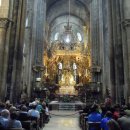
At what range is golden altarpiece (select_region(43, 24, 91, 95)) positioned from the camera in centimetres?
3766

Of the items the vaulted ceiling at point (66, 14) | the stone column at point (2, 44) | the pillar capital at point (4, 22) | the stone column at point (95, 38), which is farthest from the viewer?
the vaulted ceiling at point (66, 14)

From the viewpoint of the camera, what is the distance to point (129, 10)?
45.9ft

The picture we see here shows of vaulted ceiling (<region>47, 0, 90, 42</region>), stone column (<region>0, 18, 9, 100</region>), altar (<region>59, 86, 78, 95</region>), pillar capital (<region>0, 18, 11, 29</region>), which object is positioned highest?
vaulted ceiling (<region>47, 0, 90, 42</region>)

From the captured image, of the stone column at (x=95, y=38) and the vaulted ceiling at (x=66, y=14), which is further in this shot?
the vaulted ceiling at (x=66, y=14)

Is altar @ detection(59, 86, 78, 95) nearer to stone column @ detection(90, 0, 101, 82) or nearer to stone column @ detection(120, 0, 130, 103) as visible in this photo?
stone column @ detection(90, 0, 101, 82)

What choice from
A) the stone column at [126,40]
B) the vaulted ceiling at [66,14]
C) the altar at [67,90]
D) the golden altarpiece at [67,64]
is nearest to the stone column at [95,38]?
the vaulted ceiling at [66,14]

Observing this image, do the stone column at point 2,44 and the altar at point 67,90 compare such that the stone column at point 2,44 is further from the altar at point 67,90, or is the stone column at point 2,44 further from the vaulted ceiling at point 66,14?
the vaulted ceiling at point 66,14

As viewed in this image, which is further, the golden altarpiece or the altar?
the golden altarpiece

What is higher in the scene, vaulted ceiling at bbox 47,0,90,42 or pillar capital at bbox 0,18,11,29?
vaulted ceiling at bbox 47,0,90,42

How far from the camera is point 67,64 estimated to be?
4088 cm

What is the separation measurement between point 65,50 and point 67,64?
2819 mm

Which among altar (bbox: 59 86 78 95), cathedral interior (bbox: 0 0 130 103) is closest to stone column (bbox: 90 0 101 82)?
cathedral interior (bbox: 0 0 130 103)

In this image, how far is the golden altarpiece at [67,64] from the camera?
37.7m

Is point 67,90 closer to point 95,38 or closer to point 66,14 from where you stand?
point 95,38
